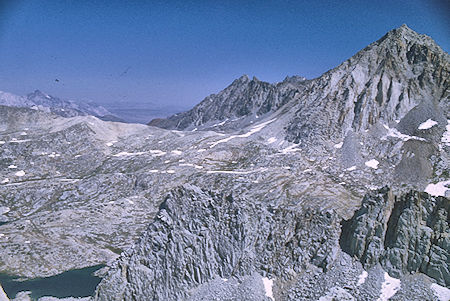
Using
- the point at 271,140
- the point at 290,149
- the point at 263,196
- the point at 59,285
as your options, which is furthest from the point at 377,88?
the point at 59,285

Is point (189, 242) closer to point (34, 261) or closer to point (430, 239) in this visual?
point (430, 239)

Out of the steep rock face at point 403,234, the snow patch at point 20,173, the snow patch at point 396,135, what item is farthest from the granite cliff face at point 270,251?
the snow patch at point 20,173

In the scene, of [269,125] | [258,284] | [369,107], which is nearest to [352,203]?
[258,284]

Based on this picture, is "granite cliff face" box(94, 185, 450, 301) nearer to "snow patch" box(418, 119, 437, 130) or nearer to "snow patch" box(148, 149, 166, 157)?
"snow patch" box(418, 119, 437, 130)

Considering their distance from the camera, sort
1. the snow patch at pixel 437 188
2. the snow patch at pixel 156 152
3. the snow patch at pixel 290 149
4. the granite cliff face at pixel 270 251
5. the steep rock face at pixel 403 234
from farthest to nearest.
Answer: the snow patch at pixel 156 152 → the snow patch at pixel 290 149 → the snow patch at pixel 437 188 → the granite cliff face at pixel 270 251 → the steep rock face at pixel 403 234

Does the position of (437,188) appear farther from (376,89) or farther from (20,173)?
(20,173)

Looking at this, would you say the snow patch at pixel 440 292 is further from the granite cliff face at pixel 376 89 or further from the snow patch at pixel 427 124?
the granite cliff face at pixel 376 89

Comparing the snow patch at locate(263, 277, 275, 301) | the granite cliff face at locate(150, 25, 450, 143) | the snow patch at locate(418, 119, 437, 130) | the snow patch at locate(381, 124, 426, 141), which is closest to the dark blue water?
the snow patch at locate(263, 277, 275, 301)
